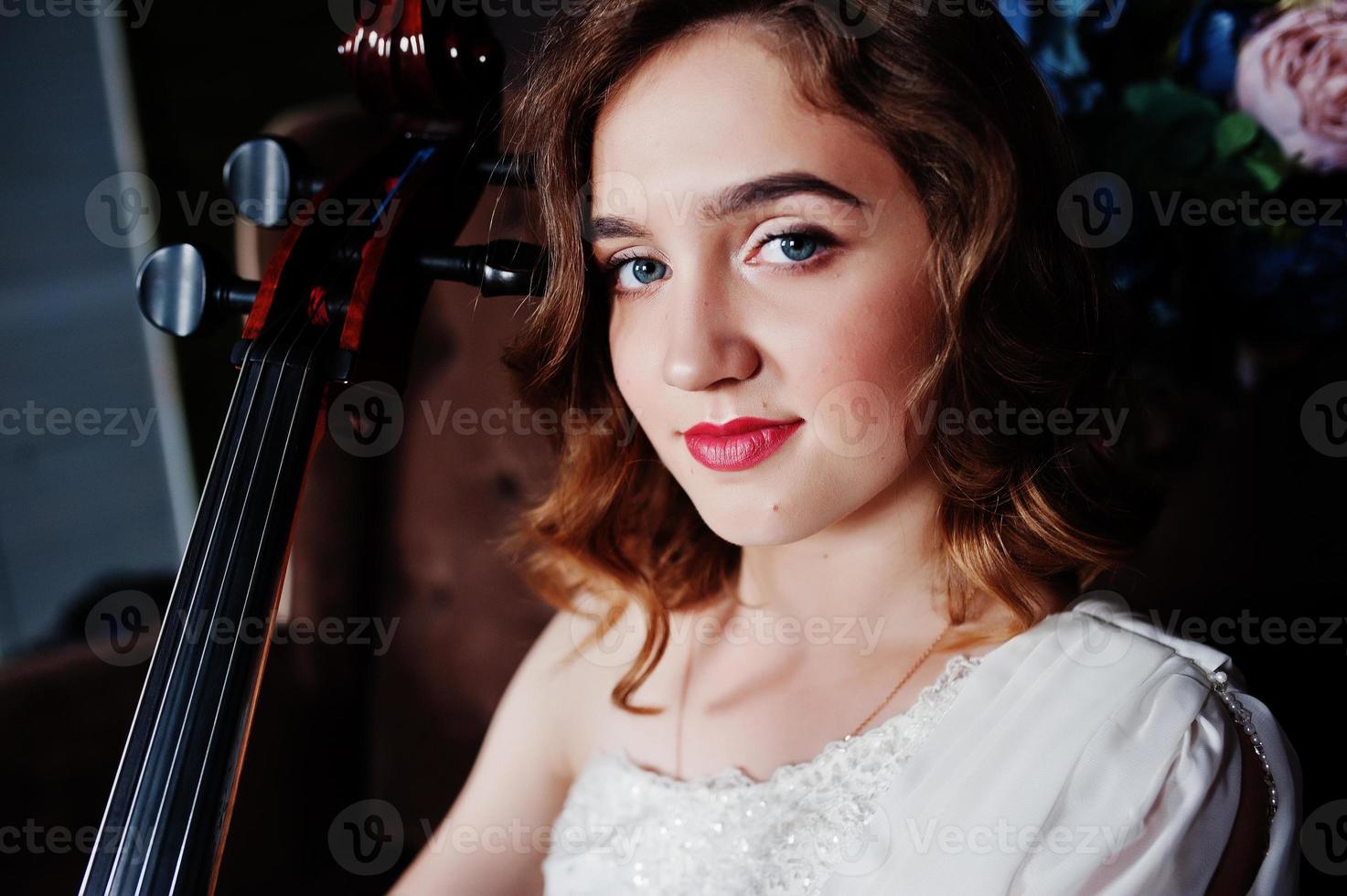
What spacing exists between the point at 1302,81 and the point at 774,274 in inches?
33.3

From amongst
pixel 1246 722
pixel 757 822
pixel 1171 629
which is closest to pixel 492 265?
pixel 757 822

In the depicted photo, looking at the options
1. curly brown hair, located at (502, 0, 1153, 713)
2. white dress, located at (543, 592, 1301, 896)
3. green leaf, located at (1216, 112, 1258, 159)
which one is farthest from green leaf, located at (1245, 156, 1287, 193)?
white dress, located at (543, 592, 1301, 896)

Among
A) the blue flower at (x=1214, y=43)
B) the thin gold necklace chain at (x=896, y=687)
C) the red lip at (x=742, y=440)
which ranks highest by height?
the blue flower at (x=1214, y=43)

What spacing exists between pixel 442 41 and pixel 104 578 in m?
1.90

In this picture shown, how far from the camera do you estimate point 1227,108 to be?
1.41 metres

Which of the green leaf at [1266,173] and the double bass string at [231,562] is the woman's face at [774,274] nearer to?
the double bass string at [231,562]

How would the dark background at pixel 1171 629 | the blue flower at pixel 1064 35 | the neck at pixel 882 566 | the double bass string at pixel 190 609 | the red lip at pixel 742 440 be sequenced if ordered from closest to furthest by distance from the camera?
1. the double bass string at pixel 190 609
2. the red lip at pixel 742 440
3. the neck at pixel 882 566
4. the dark background at pixel 1171 629
5. the blue flower at pixel 1064 35

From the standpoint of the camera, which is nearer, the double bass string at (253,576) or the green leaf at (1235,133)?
the double bass string at (253,576)

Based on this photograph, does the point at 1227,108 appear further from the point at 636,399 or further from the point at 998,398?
the point at 636,399

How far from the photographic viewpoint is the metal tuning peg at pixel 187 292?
3.44 ft

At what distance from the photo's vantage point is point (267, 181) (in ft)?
3.72

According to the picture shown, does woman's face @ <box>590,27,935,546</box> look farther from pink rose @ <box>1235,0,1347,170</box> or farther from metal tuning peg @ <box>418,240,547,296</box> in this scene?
pink rose @ <box>1235,0,1347,170</box>

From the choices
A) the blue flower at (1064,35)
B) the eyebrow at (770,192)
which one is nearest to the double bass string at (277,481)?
the eyebrow at (770,192)

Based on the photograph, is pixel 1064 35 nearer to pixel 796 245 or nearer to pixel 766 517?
pixel 796 245
